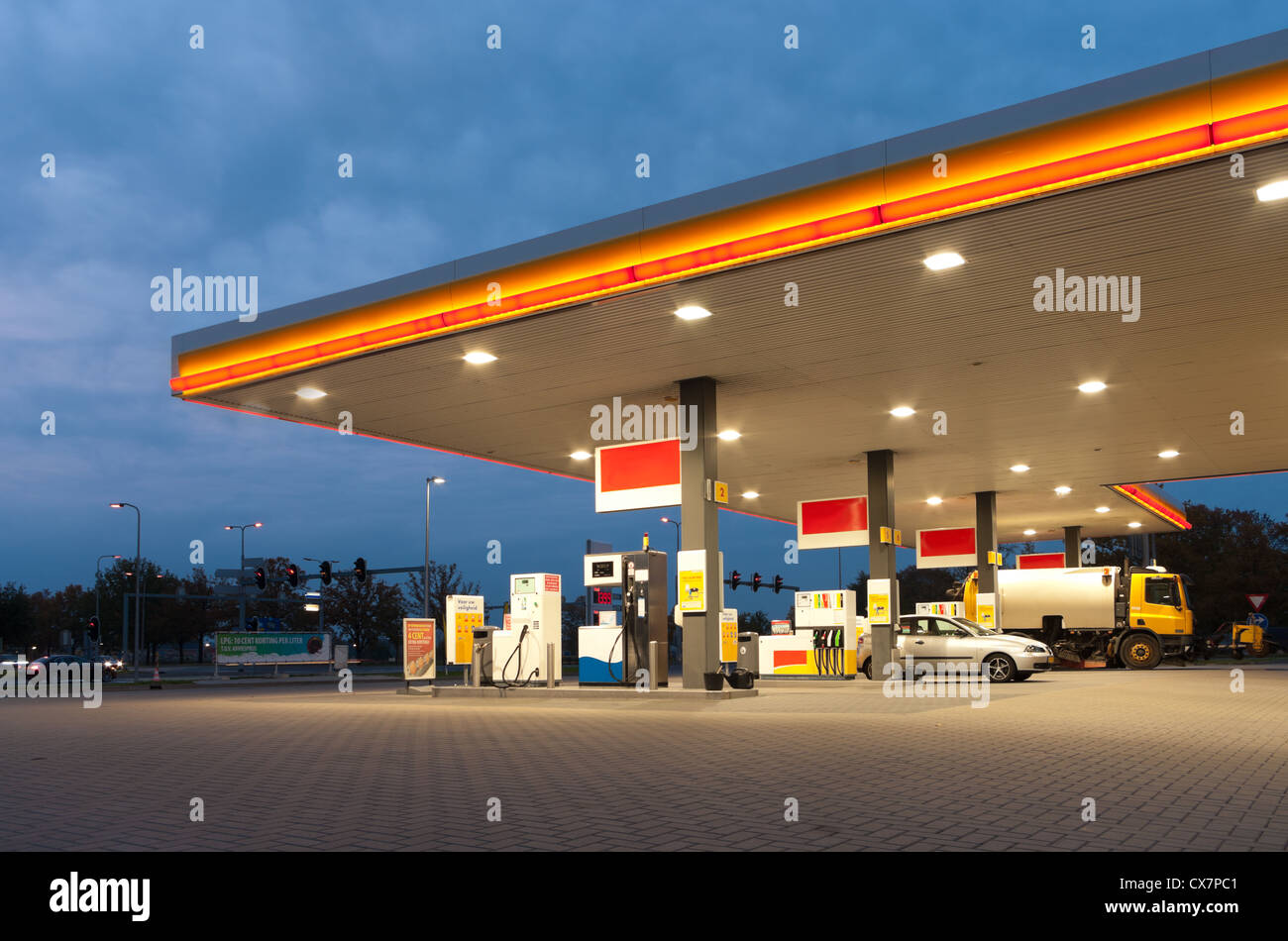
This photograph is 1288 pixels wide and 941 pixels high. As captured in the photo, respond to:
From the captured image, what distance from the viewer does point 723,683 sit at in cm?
1802

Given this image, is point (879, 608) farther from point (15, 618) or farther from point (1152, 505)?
point (15, 618)

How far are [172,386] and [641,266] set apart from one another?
9355 millimetres

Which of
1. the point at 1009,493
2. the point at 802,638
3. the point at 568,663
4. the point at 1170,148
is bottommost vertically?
the point at 568,663

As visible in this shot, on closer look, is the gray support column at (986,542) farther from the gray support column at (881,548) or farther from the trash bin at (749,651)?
the trash bin at (749,651)

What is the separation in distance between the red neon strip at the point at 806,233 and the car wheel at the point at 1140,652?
79.1ft

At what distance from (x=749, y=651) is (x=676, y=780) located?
66.3 ft

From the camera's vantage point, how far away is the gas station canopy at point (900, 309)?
1051 centimetres

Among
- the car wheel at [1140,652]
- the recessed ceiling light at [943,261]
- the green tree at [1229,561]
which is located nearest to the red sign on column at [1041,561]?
the car wheel at [1140,652]

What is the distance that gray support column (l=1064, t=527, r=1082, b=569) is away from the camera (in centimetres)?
4269

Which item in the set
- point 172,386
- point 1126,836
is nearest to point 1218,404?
point 1126,836

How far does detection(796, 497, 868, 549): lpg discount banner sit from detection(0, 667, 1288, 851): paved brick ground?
12403 millimetres
